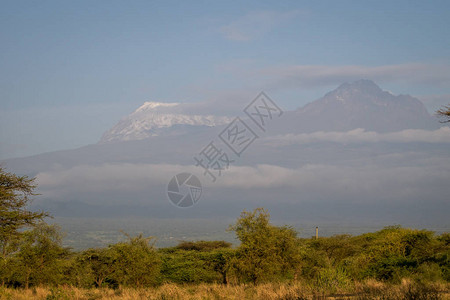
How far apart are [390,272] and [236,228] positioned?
1346 centimetres

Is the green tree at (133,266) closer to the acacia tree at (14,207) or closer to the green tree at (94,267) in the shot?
the green tree at (94,267)

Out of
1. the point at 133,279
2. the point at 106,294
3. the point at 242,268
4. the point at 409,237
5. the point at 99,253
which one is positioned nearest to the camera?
the point at 106,294

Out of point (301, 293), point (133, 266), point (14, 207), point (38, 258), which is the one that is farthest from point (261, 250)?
point (14, 207)

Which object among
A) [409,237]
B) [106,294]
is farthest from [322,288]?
[409,237]

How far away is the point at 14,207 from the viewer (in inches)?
1206

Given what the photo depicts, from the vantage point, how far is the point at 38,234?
3803 cm

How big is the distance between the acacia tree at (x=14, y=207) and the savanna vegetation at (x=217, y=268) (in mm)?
55

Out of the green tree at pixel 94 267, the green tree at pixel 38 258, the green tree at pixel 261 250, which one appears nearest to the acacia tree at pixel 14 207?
the green tree at pixel 38 258

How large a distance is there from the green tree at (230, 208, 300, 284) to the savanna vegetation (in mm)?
70

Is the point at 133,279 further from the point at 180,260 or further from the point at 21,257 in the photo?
the point at 180,260

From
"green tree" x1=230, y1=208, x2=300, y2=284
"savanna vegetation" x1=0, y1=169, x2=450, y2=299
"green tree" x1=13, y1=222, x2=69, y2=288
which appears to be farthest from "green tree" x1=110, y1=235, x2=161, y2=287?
"green tree" x1=230, y1=208, x2=300, y2=284

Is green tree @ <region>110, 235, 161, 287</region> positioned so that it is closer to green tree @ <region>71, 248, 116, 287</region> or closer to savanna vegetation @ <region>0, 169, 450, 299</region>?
savanna vegetation @ <region>0, 169, 450, 299</region>

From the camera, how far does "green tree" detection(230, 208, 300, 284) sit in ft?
120

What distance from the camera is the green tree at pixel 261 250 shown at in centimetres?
3659
